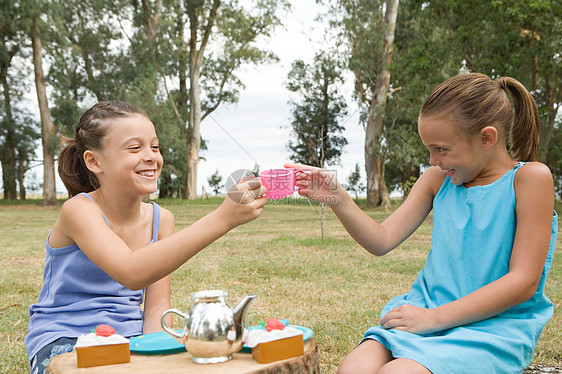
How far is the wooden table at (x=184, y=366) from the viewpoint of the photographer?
1.54 metres

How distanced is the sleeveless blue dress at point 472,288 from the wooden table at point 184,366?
322 mm

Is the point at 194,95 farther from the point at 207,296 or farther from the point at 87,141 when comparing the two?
the point at 207,296

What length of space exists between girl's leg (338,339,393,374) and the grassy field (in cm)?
74

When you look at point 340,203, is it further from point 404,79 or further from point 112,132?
point 404,79

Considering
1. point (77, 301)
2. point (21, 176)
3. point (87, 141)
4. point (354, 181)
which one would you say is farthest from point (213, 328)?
point (21, 176)

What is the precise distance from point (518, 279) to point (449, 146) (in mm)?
512

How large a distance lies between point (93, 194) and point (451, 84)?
60.9 inches

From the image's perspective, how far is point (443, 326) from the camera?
1.77 meters

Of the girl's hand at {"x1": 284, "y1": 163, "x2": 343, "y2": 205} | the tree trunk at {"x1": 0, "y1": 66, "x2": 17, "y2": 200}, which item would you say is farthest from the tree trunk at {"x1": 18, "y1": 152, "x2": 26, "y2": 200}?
the girl's hand at {"x1": 284, "y1": 163, "x2": 343, "y2": 205}

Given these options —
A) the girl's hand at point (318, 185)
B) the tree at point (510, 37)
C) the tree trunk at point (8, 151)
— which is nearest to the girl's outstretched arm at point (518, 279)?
the girl's hand at point (318, 185)

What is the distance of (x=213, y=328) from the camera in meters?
1.51

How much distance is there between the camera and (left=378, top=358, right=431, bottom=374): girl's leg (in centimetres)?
160

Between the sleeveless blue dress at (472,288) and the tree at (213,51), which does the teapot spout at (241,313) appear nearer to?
the sleeveless blue dress at (472,288)

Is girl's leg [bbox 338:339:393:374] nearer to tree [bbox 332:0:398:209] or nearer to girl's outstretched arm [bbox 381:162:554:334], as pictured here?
girl's outstretched arm [bbox 381:162:554:334]
